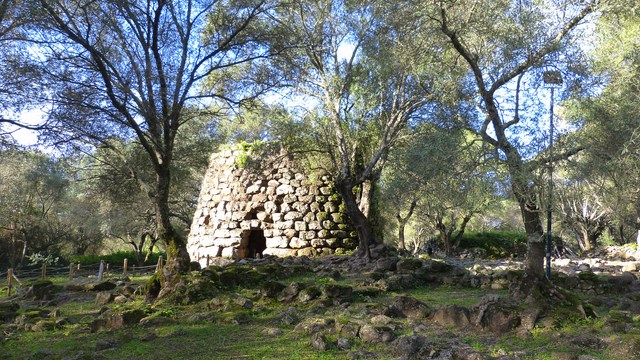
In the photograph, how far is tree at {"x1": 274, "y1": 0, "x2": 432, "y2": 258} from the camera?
1489 centimetres

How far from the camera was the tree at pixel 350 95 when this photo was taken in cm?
1489

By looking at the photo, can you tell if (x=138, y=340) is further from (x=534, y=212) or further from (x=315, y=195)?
(x=315, y=195)

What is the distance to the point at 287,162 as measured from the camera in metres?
18.3

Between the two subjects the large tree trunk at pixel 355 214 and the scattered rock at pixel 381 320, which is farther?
the large tree trunk at pixel 355 214

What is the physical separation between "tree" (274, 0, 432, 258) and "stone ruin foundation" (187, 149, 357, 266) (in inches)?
46.9

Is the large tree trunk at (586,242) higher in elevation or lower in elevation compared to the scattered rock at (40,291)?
higher

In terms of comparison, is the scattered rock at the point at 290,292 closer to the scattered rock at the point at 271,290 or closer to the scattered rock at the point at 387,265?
the scattered rock at the point at 271,290

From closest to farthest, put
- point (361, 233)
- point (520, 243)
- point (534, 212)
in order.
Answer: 1. point (534, 212)
2. point (361, 233)
3. point (520, 243)

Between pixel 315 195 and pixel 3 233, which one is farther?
pixel 3 233

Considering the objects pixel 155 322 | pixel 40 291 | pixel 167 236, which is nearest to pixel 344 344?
pixel 155 322

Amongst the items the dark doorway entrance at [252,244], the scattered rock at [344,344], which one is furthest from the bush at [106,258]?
the scattered rock at [344,344]

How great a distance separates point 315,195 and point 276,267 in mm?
5149

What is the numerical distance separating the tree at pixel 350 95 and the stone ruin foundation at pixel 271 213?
3.91ft

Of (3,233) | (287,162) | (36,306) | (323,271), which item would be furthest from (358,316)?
(3,233)
